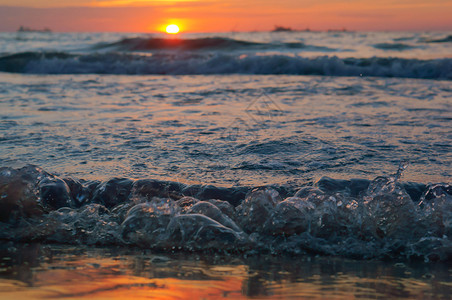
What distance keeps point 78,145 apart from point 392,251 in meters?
2.74

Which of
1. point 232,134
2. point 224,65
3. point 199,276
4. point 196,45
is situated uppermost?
point 196,45

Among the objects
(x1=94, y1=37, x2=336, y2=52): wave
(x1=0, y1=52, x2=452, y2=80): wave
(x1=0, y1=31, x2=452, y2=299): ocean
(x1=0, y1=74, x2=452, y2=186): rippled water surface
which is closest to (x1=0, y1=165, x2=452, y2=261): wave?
(x1=0, y1=31, x2=452, y2=299): ocean

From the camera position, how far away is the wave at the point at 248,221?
2232 millimetres

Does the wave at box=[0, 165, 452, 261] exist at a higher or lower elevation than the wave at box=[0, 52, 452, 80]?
lower

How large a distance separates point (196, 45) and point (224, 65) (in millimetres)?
6372

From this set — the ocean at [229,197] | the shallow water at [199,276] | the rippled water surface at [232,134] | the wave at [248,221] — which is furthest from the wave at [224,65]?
the shallow water at [199,276]

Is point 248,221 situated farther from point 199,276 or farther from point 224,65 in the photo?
point 224,65

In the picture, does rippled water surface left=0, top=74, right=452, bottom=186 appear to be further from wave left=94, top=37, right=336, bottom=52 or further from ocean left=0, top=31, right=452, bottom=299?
wave left=94, top=37, right=336, bottom=52

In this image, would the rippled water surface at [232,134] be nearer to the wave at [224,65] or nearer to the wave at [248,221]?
the wave at [248,221]

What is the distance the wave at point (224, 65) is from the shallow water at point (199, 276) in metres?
9.42

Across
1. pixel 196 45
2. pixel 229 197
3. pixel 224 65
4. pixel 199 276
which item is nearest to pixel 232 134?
pixel 229 197

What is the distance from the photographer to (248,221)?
2.45 m

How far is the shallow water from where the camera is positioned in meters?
1.70

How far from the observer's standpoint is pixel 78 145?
3973mm
